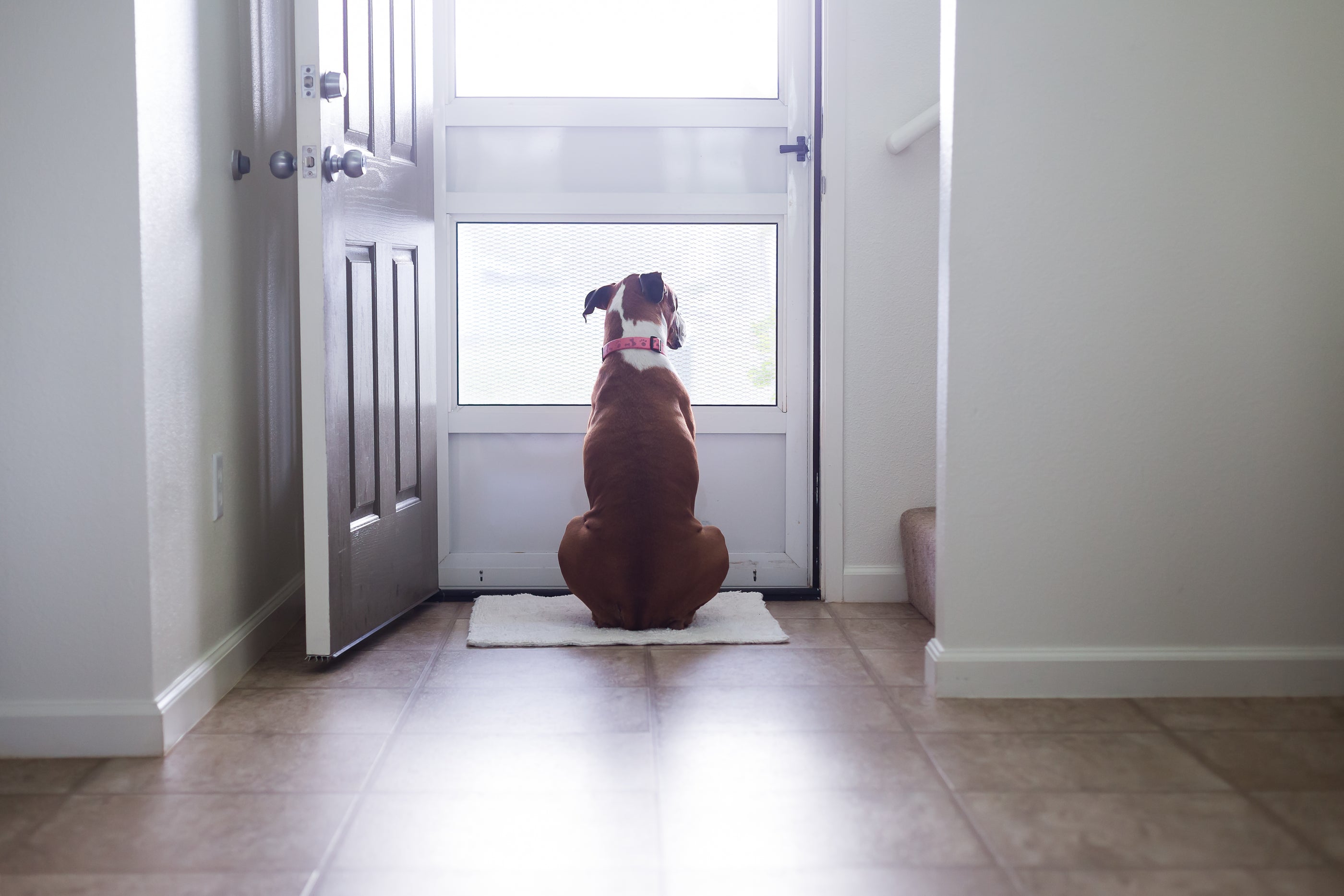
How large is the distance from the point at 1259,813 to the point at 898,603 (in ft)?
4.23

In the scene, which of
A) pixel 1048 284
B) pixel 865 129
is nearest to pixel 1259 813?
pixel 1048 284

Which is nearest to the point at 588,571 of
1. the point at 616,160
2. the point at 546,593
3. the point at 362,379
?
the point at 546,593

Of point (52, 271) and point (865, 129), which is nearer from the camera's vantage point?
point (52, 271)

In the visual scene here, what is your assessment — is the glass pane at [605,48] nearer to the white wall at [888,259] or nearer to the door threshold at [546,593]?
the white wall at [888,259]

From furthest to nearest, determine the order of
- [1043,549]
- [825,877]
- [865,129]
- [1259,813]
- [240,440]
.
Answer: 1. [865,129]
2. [240,440]
3. [1043,549]
4. [1259,813]
5. [825,877]

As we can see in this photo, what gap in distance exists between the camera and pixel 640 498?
2172 mm

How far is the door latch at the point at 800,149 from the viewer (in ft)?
8.53

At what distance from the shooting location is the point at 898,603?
103 inches

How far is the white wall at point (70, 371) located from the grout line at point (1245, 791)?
1662 millimetres

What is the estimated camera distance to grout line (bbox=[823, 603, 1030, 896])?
1.19 m

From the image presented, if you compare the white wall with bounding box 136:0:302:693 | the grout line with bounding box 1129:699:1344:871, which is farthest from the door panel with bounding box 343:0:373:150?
the grout line with bounding box 1129:699:1344:871

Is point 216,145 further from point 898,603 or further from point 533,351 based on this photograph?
point 898,603

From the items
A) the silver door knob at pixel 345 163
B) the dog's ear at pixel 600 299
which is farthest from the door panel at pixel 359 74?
the dog's ear at pixel 600 299

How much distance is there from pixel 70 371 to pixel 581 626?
3.93 feet
